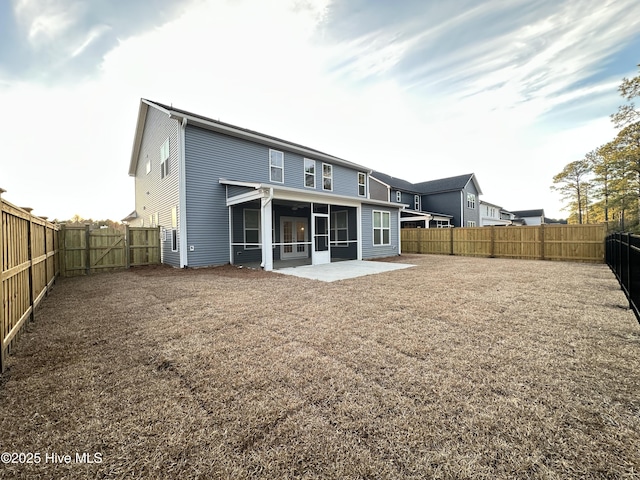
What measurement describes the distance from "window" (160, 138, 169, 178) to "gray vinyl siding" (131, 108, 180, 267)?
22 centimetres

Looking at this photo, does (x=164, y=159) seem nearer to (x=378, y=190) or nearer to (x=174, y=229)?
(x=174, y=229)

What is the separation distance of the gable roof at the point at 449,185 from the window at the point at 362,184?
13849 mm

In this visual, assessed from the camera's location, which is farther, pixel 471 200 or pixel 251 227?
pixel 471 200

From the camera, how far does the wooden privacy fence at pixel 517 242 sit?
12047 mm

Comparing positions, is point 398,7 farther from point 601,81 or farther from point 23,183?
point 23,183

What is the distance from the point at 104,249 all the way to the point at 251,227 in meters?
5.76

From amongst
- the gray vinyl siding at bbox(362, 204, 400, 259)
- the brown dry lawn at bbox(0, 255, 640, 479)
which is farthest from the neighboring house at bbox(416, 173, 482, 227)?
the brown dry lawn at bbox(0, 255, 640, 479)

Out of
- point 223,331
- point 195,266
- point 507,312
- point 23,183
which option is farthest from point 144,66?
point 507,312

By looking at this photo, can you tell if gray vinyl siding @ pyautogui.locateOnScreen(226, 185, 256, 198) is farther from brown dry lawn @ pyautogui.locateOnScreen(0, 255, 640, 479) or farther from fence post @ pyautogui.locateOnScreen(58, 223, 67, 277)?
brown dry lawn @ pyautogui.locateOnScreen(0, 255, 640, 479)

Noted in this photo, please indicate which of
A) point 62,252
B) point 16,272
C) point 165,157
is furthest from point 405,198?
point 16,272

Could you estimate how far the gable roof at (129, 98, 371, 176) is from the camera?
1031 cm

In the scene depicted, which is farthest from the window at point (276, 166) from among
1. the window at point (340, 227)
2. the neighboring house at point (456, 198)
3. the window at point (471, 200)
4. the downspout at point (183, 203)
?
the window at point (471, 200)

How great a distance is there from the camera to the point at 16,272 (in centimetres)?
347

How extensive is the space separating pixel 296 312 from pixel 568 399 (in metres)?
3.47
